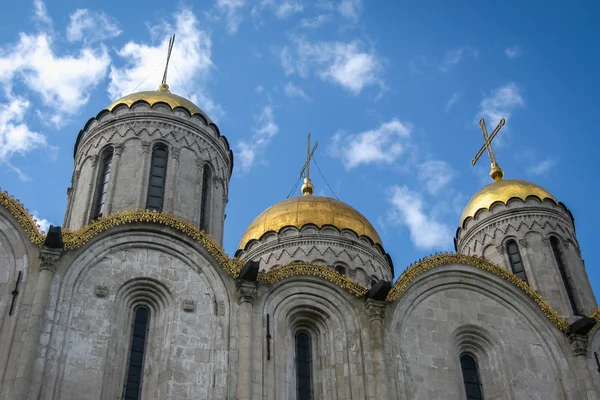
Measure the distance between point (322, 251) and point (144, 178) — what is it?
343 inches

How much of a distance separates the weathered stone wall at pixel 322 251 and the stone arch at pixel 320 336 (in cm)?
848

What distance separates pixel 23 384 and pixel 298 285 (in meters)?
6.45

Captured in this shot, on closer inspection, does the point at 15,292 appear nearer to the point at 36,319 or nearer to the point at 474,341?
the point at 36,319

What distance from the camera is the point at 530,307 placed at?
64.0 feet

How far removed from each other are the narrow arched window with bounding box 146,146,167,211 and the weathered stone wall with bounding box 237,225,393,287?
24.5 ft

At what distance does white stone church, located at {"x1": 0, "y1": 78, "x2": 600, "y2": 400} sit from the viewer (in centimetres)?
1505

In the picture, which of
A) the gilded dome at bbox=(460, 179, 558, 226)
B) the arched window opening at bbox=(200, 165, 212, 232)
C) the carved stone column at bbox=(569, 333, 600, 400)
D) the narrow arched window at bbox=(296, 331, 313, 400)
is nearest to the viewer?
the narrow arched window at bbox=(296, 331, 313, 400)

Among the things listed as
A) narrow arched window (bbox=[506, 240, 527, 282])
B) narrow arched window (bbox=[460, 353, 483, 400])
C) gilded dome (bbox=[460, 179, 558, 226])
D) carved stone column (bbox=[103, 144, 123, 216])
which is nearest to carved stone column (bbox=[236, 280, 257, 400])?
carved stone column (bbox=[103, 144, 123, 216])

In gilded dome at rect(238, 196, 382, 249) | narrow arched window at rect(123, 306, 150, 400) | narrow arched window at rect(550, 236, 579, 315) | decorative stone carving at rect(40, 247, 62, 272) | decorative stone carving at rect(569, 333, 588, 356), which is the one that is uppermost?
gilded dome at rect(238, 196, 382, 249)

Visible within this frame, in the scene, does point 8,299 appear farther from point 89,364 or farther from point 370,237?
point 370,237

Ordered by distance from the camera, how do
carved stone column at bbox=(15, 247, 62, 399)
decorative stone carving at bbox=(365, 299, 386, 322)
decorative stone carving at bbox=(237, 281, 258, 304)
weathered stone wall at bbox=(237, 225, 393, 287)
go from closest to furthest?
carved stone column at bbox=(15, 247, 62, 399) → decorative stone carving at bbox=(237, 281, 258, 304) → decorative stone carving at bbox=(365, 299, 386, 322) → weathered stone wall at bbox=(237, 225, 393, 287)

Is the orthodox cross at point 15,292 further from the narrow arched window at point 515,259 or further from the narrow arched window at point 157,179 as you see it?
the narrow arched window at point 515,259

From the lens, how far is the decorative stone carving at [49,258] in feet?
50.8

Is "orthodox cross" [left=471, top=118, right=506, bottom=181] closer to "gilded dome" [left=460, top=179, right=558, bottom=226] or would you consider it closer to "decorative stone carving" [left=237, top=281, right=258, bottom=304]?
"gilded dome" [left=460, top=179, right=558, bottom=226]
